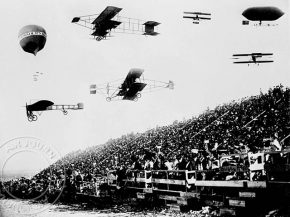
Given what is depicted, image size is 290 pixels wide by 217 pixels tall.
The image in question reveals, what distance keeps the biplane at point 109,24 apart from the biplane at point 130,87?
1.57 m

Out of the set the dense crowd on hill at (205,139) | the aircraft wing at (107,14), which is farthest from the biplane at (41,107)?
the aircraft wing at (107,14)

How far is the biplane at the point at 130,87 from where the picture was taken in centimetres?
1525

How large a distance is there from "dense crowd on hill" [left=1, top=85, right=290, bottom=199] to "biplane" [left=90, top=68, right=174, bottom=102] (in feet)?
8.24

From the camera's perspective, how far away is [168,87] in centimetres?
1575

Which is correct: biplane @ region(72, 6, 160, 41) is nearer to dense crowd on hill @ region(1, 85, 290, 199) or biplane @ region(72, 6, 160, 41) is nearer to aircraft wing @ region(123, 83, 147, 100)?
aircraft wing @ region(123, 83, 147, 100)

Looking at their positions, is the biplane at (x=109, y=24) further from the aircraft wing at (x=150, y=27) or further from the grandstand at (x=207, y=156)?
the grandstand at (x=207, y=156)

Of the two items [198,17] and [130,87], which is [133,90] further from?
[198,17]

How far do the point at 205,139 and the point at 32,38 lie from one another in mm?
7566

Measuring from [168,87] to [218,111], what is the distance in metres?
5.27

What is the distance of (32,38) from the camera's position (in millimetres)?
12766

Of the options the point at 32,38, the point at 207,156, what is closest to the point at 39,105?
the point at 32,38

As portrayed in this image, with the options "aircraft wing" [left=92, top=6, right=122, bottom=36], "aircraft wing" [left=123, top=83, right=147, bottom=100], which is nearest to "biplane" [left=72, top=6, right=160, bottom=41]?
"aircraft wing" [left=92, top=6, right=122, bottom=36]

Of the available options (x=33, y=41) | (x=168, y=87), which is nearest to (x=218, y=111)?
(x=168, y=87)

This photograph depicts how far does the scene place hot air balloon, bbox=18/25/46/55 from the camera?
12.7m
